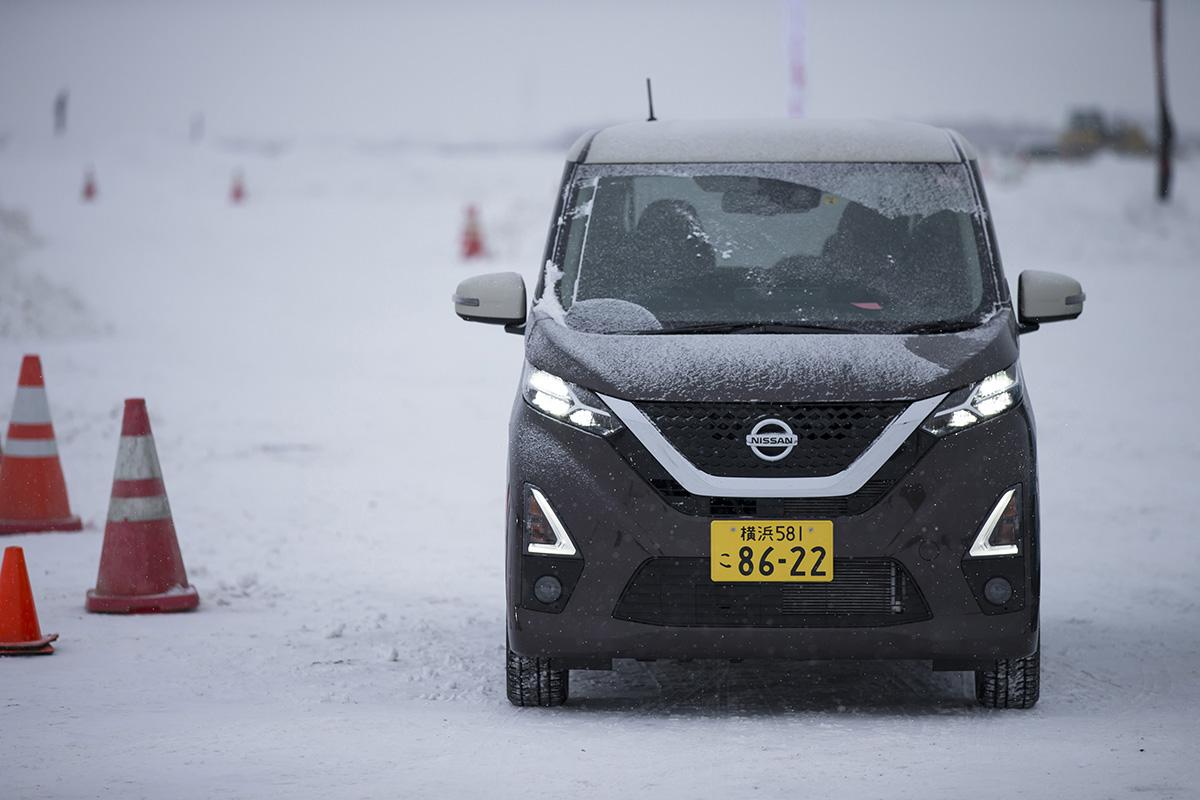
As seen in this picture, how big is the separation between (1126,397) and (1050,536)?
5.98m

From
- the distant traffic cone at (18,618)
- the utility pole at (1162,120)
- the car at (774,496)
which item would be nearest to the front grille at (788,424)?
the car at (774,496)

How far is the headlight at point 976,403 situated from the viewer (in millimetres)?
6215

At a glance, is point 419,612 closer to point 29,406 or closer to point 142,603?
point 142,603

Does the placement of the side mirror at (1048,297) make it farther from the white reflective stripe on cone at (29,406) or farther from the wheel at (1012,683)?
the white reflective stripe on cone at (29,406)

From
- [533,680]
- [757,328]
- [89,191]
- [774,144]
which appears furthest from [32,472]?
[89,191]

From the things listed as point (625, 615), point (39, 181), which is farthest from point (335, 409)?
point (39, 181)

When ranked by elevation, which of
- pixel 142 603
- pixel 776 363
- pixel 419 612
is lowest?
pixel 419 612

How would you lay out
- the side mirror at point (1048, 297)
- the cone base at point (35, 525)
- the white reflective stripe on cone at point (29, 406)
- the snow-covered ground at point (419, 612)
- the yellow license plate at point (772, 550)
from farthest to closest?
1. the cone base at point (35, 525)
2. the white reflective stripe on cone at point (29, 406)
3. the side mirror at point (1048, 297)
4. the yellow license plate at point (772, 550)
5. the snow-covered ground at point (419, 612)

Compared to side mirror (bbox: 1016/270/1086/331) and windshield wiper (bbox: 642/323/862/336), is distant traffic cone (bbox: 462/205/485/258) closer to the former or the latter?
side mirror (bbox: 1016/270/1086/331)

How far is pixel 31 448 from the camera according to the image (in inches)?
403

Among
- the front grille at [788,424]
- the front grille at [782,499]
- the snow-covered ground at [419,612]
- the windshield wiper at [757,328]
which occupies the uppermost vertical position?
the windshield wiper at [757,328]

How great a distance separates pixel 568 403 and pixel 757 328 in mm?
713

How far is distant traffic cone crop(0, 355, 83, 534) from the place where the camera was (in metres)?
10.1

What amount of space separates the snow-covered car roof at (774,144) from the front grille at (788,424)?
4.43 feet
